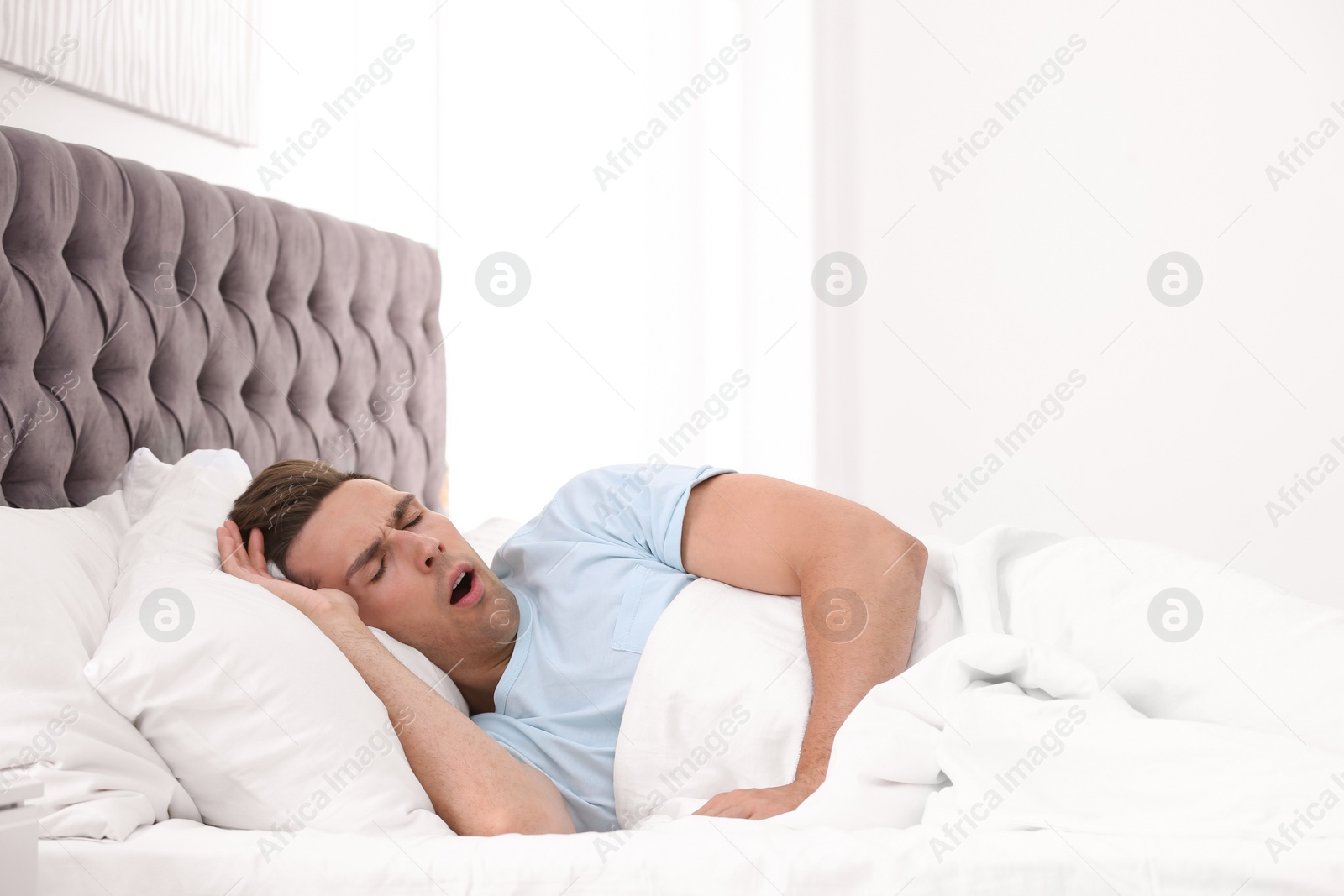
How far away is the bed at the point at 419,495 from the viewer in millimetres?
831

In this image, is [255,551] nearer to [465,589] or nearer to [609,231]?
[465,589]

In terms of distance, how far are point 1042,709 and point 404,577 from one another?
2.78ft

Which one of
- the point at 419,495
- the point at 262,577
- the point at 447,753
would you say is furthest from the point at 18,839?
the point at 419,495

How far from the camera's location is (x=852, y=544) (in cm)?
129

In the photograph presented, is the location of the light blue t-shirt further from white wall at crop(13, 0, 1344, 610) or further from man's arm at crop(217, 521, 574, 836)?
white wall at crop(13, 0, 1344, 610)

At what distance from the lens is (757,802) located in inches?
42.5

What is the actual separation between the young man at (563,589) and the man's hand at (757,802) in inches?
1.1

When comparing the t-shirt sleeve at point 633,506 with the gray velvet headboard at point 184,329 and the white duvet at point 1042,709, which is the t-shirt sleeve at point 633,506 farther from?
the gray velvet headboard at point 184,329

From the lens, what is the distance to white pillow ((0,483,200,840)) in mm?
919

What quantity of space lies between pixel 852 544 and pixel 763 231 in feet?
7.38

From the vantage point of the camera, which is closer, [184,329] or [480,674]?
[480,674]

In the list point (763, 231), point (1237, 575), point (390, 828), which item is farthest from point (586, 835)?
point (763, 231)

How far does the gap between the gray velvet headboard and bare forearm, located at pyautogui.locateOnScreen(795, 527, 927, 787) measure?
1087 millimetres

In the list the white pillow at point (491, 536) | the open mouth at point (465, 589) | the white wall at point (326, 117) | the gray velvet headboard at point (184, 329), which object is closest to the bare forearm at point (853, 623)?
the open mouth at point (465, 589)
